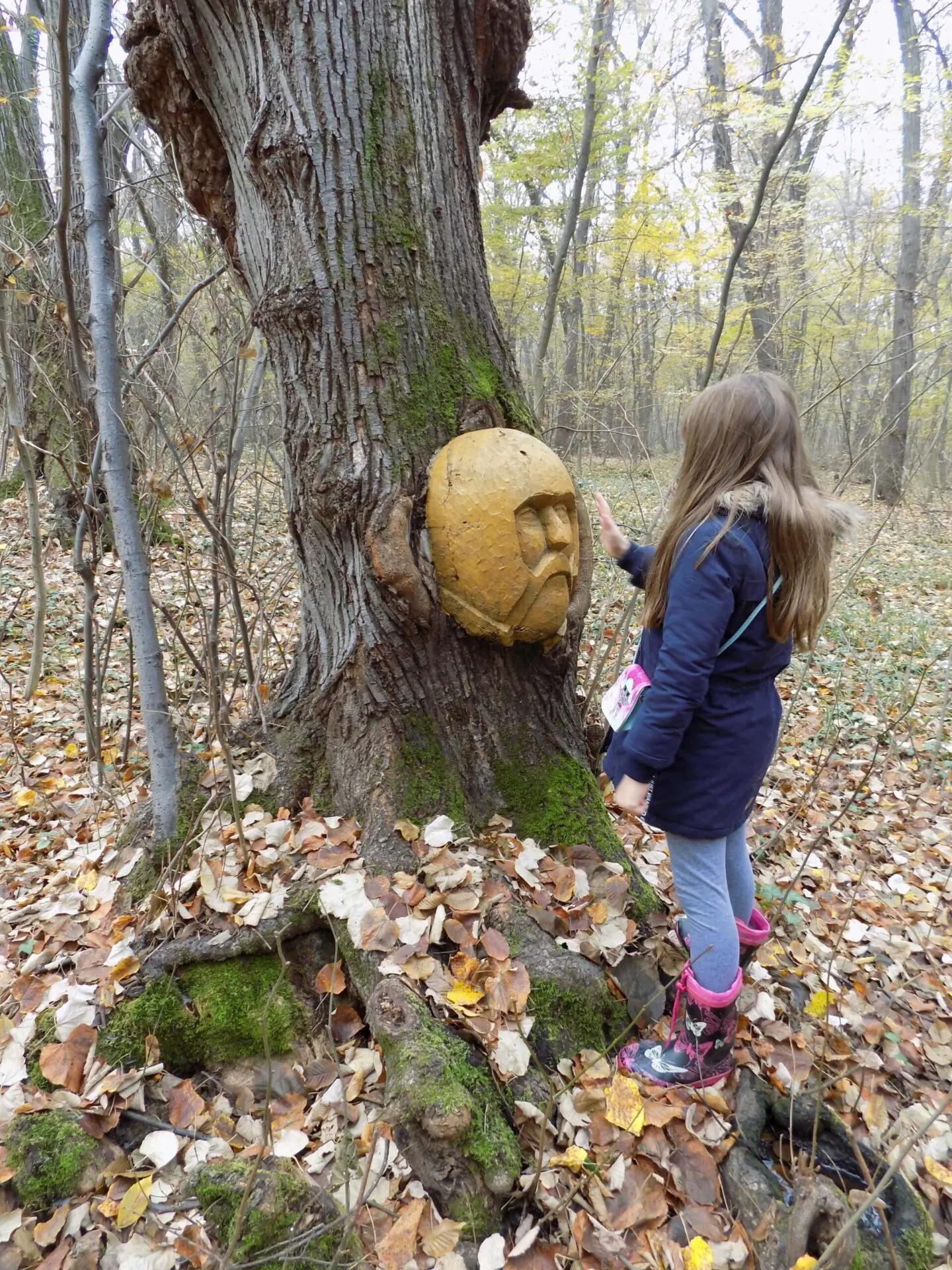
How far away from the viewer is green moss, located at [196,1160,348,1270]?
1.51 metres

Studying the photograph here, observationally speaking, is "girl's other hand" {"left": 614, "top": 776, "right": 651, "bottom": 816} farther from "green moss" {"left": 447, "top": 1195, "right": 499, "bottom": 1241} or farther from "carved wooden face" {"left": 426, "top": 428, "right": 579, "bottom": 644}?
"green moss" {"left": 447, "top": 1195, "right": 499, "bottom": 1241}

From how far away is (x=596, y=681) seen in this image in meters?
3.31

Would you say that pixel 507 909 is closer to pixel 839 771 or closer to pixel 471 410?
pixel 471 410

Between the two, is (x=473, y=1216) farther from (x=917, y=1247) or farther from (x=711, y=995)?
(x=917, y=1247)

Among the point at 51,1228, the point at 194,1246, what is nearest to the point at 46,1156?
the point at 51,1228

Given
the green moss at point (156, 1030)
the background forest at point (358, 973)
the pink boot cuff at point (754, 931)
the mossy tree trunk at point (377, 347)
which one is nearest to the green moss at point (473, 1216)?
the background forest at point (358, 973)

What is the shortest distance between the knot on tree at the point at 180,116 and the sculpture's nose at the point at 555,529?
1.77 m

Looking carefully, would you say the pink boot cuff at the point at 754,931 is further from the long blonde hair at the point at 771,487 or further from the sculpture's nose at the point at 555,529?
the sculpture's nose at the point at 555,529

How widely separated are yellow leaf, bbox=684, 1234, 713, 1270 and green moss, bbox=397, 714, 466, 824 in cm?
121

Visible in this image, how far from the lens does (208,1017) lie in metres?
1.96

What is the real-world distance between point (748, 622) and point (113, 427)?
6.55ft

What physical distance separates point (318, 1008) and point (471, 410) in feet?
6.59

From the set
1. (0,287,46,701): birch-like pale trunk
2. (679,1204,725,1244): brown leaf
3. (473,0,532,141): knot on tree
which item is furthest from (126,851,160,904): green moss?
(473,0,532,141): knot on tree

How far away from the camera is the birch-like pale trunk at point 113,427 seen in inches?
78.2
